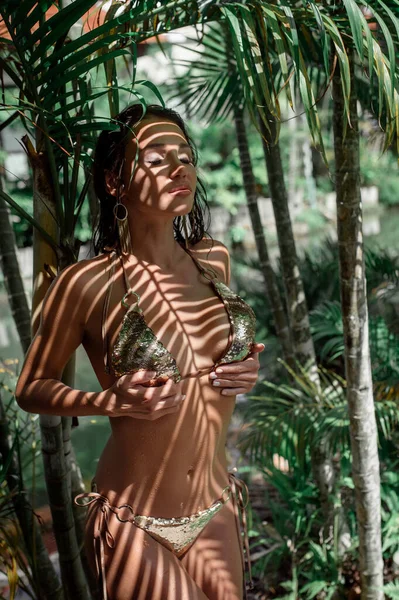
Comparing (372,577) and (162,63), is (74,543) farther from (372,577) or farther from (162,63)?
(162,63)

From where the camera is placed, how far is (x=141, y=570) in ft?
5.30

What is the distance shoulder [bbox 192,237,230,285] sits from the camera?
1.93 m

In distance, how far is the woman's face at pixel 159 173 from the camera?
166 cm

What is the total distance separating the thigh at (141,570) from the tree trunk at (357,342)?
97 cm

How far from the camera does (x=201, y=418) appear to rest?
5.59 feet

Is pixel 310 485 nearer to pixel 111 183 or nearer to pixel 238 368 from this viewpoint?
pixel 238 368

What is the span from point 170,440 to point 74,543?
0.71m

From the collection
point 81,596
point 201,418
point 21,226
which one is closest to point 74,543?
point 81,596

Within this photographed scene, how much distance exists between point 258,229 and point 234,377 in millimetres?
1964

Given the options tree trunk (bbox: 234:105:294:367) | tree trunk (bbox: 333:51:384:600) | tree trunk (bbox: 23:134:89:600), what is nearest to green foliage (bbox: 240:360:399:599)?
tree trunk (bbox: 234:105:294:367)

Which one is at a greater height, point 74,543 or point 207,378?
point 207,378

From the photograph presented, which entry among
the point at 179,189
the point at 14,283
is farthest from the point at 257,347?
the point at 14,283

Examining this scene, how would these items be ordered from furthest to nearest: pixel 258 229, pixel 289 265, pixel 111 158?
pixel 258 229 < pixel 289 265 < pixel 111 158

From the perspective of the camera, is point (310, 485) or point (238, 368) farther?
point (310, 485)
